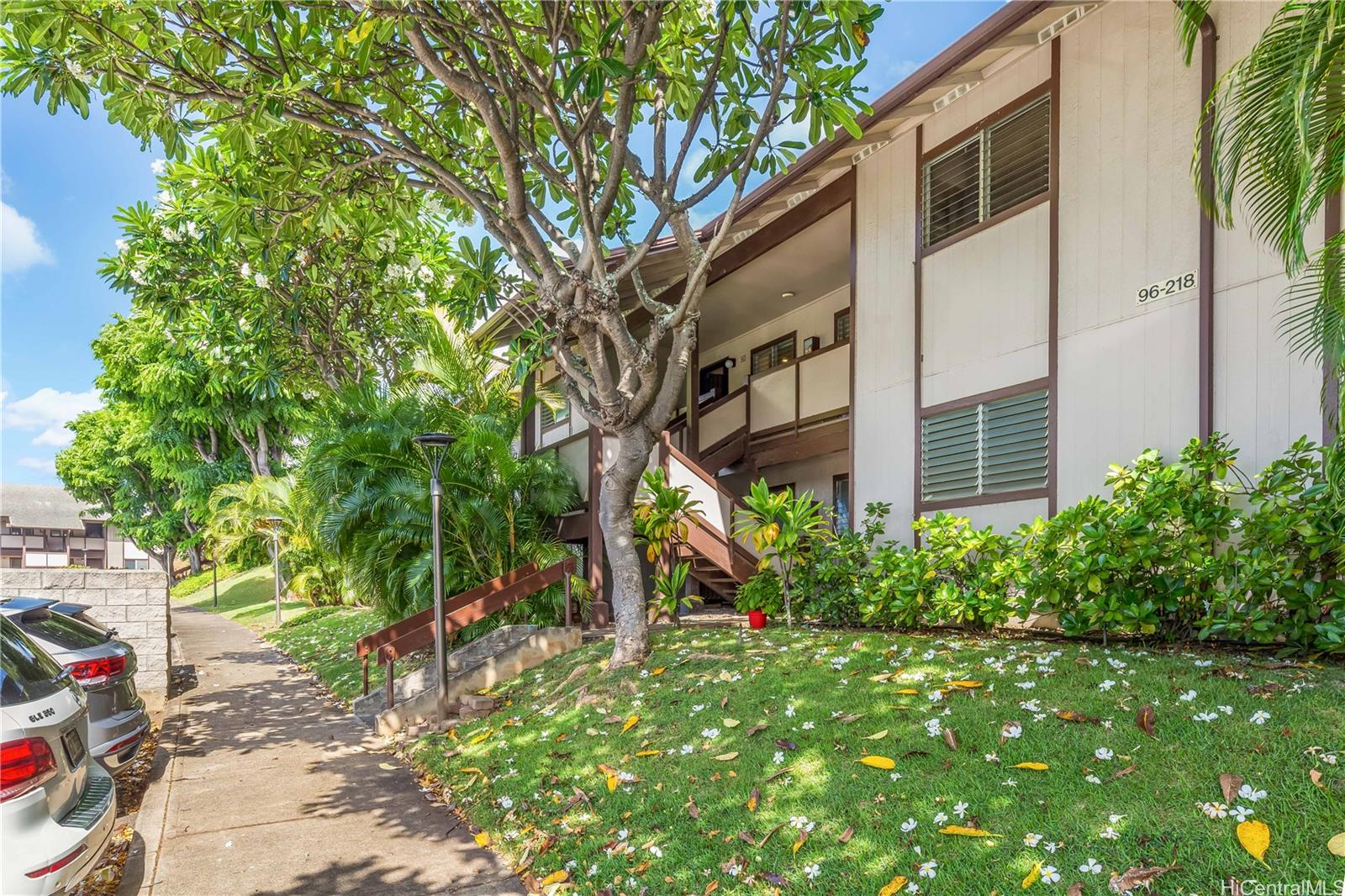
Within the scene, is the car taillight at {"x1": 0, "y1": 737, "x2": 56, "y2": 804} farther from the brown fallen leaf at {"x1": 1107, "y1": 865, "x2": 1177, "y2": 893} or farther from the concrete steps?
the concrete steps

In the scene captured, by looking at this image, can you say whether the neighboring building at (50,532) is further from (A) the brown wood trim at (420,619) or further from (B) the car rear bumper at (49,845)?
(B) the car rear bumper at (49,845)

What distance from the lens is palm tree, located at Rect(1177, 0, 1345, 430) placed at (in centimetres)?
359

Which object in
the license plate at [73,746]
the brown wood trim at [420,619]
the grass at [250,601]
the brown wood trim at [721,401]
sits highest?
the brown wood trim at [721,401]

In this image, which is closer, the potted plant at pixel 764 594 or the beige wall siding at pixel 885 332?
the beige wall siding at pixel 885 332

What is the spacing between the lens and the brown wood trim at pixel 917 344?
9023 millimetres

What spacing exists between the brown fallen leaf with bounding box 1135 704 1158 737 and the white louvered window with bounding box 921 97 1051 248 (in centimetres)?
539

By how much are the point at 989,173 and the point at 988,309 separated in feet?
4.81

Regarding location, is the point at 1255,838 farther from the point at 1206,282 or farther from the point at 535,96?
the point at 535,96

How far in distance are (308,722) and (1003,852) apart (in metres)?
8.34

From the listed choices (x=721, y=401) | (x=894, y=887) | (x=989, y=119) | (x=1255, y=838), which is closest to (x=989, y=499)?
(x=989, y=119)

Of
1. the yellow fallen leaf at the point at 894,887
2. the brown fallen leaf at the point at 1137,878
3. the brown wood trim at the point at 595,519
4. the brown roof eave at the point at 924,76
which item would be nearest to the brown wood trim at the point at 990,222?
the brown roof eave at the point at 924,76

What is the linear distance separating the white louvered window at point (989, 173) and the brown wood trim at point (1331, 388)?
96.6 inches

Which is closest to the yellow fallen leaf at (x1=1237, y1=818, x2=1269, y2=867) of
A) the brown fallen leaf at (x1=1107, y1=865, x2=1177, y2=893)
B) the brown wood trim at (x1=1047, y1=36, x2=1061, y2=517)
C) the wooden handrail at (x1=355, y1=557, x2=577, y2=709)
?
the brown fallen leaf at (x1=1107, y1=865, x2=1177, y2=893)

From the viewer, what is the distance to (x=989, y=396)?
27.0ft
